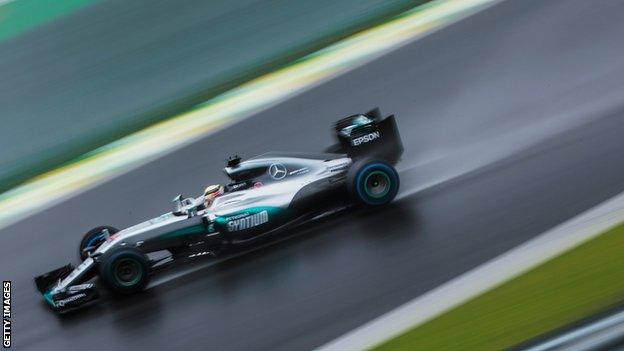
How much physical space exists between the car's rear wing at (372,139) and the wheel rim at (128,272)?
107 inches

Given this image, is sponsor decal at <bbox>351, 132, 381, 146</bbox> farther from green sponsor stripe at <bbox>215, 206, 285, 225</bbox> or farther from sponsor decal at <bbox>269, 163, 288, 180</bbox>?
green sponsor stripe at <bbox>215, 206, 285, 225</bbox>

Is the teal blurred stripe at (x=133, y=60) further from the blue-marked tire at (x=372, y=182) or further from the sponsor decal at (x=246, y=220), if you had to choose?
the blue-marked tire at (x=372, y=182)

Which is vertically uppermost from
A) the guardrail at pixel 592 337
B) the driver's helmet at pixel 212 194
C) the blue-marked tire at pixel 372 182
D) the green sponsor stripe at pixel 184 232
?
the blue-marked tire at pixel 372 182

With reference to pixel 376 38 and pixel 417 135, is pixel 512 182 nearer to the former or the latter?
pixel 417 135

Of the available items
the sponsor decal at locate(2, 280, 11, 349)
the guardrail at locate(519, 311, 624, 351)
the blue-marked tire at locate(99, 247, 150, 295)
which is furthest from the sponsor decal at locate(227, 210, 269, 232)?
the guardrail at locate(519, 311, 624, 351)

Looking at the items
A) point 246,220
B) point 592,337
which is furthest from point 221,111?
point 592,337

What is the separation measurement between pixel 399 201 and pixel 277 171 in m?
1.40

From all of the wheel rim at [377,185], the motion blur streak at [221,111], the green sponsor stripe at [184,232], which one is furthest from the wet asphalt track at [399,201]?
the green sponsor stripe at [184,232]

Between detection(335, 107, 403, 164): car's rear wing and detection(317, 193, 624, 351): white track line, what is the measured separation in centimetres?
248

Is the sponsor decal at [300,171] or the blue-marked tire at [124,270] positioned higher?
the sponsor decal at [300,171]

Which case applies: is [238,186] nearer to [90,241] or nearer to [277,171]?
[277,171]

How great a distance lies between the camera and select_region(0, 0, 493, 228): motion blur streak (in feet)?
43.7

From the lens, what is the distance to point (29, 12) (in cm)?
1709

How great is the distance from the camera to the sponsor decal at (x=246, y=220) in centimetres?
974
